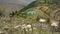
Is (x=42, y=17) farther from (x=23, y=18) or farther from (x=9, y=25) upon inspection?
(x=9, y=25)

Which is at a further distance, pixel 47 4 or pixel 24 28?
pixel 47 4

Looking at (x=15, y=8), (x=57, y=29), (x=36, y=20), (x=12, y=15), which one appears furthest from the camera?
(x=15, y=8)

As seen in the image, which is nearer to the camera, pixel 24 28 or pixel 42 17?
pixel 24 28

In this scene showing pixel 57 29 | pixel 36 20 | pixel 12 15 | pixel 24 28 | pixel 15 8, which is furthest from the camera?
pixel 15 8

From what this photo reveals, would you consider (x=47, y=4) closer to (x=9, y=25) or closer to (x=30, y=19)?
(x=30, y=19)

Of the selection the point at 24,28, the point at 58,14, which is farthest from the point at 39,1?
the point at 24,28

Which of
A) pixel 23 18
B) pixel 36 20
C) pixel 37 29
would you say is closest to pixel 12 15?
pixel 23 18

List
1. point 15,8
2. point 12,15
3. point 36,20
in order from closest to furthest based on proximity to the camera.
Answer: point 36,20
point 12,15
point 15,8

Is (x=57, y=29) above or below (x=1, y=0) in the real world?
below

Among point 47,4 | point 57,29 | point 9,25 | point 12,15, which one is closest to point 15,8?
point 12,15
